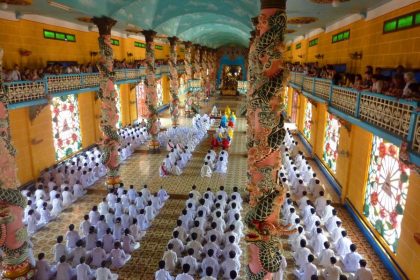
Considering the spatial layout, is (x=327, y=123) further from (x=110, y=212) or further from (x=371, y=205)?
(x=110, y=212)

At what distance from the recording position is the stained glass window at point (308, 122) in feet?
A: 68.7

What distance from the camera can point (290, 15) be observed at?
49.0ft

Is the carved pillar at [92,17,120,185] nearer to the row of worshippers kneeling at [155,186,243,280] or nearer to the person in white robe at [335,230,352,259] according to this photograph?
the row of worshippers kneeling at [155,186,243,280]

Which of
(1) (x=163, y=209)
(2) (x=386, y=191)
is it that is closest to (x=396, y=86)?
(2) (x=386, y=191)

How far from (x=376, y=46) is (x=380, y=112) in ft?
14.5

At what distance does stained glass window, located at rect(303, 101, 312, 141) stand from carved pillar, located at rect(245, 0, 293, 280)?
1452cm

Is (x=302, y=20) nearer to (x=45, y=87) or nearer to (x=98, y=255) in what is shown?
(x=45, y=87)

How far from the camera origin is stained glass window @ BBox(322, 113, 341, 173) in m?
15.1

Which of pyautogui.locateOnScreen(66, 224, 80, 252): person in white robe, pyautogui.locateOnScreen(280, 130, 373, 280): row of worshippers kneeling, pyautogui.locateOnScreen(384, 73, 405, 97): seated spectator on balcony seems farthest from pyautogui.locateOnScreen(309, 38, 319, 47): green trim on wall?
pyautogui.locateOnScreen(66, 224, 80, 252): person in white robe

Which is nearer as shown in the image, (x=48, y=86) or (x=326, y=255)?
(x=326, y=255)

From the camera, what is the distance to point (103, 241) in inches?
384

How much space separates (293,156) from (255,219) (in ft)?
40.8

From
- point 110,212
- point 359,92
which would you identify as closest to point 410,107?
point 359,92

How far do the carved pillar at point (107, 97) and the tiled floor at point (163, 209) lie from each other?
4.96 ft
